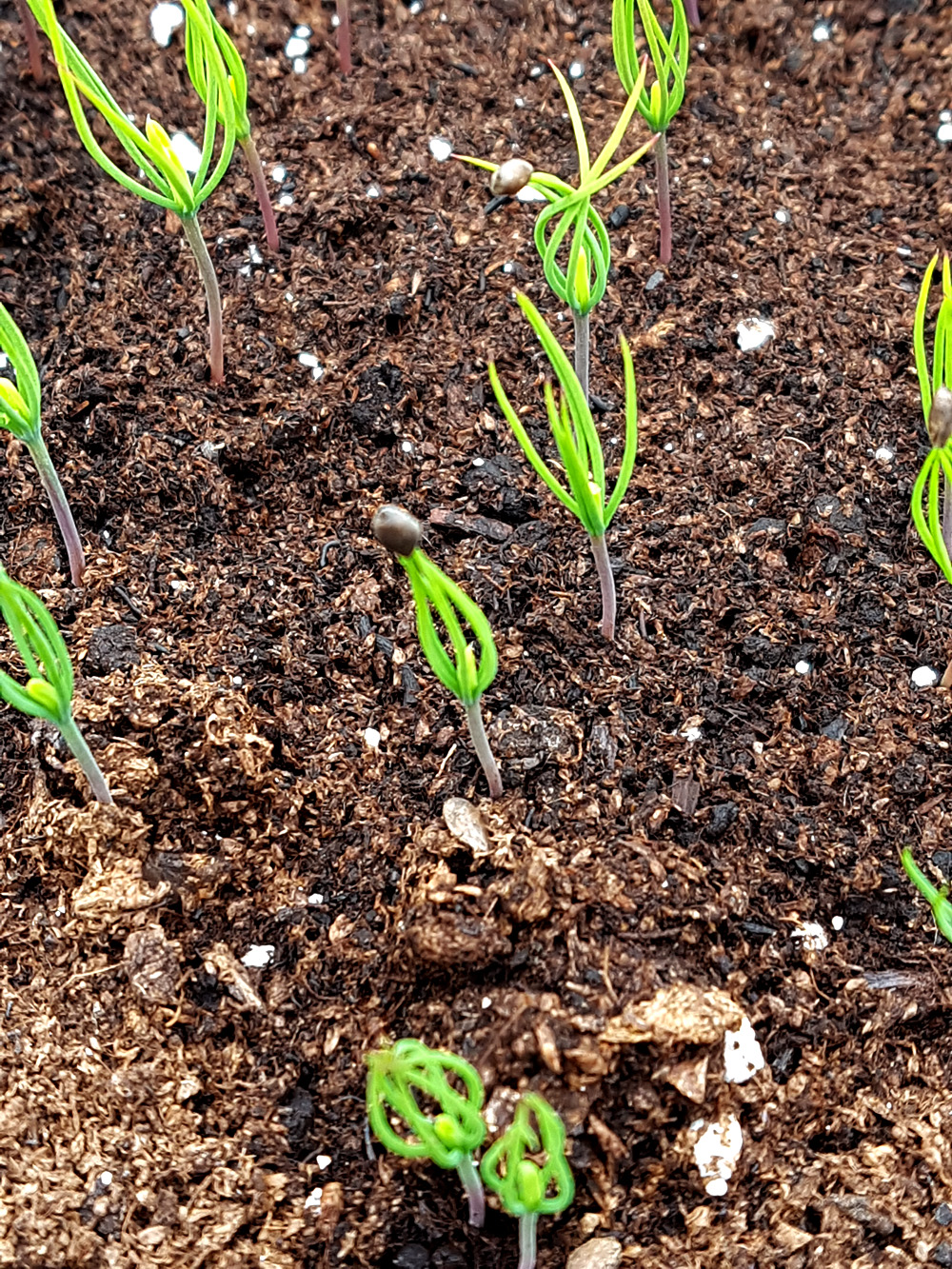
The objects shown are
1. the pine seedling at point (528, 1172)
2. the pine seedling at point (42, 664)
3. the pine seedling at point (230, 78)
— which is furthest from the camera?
the pine seedling at point (230, 78)

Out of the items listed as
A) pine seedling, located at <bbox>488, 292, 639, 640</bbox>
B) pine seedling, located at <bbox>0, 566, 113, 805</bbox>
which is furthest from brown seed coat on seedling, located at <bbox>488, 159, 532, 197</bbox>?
pine seedling, located at <bbox>0, 566, 113, 805</bbox>

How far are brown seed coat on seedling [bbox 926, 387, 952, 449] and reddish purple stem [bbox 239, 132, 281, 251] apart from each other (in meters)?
0.97

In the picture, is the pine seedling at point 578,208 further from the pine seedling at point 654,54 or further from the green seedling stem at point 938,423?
the green seedling stem at point 938,423

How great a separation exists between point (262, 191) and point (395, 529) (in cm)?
90

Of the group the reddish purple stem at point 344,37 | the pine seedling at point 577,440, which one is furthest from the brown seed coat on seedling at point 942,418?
the reddish purple stem at point 344,37

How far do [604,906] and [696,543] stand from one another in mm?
514

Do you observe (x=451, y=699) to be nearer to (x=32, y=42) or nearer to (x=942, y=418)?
(x=942, y=418)

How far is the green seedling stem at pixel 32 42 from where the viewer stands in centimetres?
188

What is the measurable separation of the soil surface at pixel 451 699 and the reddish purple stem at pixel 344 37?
0.05 meters

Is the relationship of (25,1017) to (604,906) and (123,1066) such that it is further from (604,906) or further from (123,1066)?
(604,906)

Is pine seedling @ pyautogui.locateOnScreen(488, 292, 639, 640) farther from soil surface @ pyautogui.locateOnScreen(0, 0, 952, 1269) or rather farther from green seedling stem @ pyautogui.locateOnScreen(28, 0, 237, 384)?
green seedling stem @ pyautogui.locateOnScreen(28, 0, 237, 384)

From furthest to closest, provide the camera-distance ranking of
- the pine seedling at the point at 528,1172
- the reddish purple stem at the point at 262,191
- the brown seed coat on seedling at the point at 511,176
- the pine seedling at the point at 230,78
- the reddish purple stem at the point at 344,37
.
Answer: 1. the reddish purple stem at the point at 344,37
2. the reddish purple stem at the point at 262,191
3. the pine seedling at the point at 230,78
4. the brown seed coat on seedling at the point at 511,176
5. the pine seedling at the point at 528,1172

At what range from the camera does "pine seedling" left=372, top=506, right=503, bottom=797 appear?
39.7 inches

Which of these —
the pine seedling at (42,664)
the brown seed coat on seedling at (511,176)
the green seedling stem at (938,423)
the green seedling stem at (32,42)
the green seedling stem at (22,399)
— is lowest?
the green seedling stem at (938,423)
